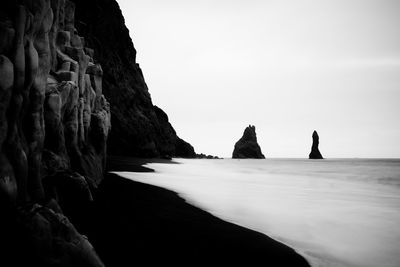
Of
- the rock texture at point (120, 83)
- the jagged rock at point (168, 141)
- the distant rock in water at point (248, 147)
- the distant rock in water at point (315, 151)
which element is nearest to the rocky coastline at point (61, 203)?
the rock texture at point (120, 83)

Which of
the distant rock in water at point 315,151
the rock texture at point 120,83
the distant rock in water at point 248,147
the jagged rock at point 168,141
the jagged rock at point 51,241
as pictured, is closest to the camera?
the jagged rock at point 51,241

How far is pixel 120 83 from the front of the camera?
7288 cm

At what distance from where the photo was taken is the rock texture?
219ft

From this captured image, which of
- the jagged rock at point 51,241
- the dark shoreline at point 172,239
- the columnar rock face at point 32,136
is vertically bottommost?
the dark shoreline at point 172,239

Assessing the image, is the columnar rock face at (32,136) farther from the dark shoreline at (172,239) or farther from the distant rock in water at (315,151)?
the distant rock in water at (315,151)

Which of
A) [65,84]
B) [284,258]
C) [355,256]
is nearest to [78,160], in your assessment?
[65,84]

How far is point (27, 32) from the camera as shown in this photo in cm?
677

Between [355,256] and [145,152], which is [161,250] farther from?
[145,152]

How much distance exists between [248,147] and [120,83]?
12347 centimetres

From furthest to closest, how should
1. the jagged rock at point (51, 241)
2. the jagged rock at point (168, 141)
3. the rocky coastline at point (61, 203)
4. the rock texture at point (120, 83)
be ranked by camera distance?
the jagged rock at point (168, 141) < the rock texture at point (120, 83) < the rocky coastline at point (61, 203) < the jagged rock at point (51, 241)

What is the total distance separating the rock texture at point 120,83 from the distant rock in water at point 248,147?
3768 inches

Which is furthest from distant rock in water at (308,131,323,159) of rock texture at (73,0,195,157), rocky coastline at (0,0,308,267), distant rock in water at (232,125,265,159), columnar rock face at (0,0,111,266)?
columnar rock face at (0,0,111,266)

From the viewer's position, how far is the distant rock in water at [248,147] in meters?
182

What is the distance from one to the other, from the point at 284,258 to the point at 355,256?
2.05m
